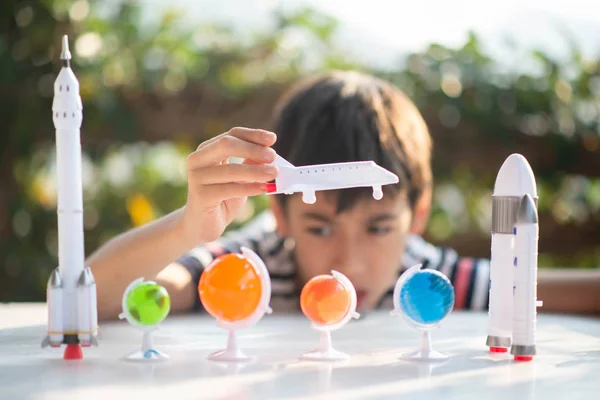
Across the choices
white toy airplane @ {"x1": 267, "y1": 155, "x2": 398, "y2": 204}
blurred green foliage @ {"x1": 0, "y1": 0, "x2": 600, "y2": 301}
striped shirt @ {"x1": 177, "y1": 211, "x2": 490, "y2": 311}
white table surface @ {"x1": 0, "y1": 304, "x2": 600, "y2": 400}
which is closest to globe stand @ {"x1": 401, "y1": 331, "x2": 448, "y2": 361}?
white table surface @ {"x1": 0, "y1": 304, "x2": 600, "y2": 400}

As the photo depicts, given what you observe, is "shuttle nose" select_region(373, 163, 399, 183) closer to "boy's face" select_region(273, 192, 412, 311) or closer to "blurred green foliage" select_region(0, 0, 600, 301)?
"boy's face" select_region(273, 192, 412, 311)

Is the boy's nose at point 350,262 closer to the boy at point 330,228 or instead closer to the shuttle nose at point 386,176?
the boy at point 330,228

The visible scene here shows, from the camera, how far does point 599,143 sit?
63.7 inches

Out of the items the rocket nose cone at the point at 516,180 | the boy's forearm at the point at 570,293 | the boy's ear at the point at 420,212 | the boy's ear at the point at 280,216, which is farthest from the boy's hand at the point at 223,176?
the boy's forearm at the point at 570,293

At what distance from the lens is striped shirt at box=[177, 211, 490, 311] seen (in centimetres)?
122

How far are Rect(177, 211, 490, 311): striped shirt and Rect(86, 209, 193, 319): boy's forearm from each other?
185mm

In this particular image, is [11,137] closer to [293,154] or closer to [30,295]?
[30,295]

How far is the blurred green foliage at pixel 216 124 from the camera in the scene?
5.39ft

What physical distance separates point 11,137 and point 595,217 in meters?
1.38

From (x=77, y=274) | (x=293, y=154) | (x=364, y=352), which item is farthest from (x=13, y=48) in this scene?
(x=364, y=352)

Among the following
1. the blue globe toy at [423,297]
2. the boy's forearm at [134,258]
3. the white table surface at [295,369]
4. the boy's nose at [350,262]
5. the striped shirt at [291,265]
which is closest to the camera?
the white table surface at [295,369]

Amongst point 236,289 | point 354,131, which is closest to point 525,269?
point 236,289

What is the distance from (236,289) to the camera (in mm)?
645

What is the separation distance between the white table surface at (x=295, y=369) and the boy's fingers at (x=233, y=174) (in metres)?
0.17
